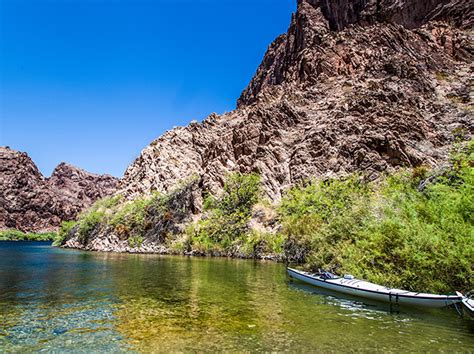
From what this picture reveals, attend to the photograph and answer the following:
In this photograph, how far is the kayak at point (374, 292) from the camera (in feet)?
59.3

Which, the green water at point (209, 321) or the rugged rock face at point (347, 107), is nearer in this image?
the green water at point (209, 321)

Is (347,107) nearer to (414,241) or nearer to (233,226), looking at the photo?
(233,226)

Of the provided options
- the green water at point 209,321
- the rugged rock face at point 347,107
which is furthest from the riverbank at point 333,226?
the rugged rock face at point 347,107

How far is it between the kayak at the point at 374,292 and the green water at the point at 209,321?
0.63m

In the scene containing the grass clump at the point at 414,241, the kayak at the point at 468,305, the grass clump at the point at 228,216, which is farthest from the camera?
the grass clump at the point at 228,216

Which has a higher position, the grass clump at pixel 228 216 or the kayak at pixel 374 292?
the grass clump at pixel 228 216

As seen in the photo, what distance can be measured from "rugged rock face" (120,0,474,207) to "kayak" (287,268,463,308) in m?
44.7

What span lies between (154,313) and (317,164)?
6090 centimetres

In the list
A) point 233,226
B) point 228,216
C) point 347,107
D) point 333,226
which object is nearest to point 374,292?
point 333,226

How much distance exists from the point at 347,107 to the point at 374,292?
65802mm

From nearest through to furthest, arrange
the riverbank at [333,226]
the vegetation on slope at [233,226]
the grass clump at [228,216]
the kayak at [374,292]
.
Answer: the kayak at [374,292]
the riverbank at [333,226]
the vegetation on slope at [233,226]
the grass clump at [228,216]

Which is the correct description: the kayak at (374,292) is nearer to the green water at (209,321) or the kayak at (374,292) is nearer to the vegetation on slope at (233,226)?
the green water at (209,321)

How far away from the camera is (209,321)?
59.2ft

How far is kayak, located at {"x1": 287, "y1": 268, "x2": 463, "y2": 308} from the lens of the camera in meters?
18.1
